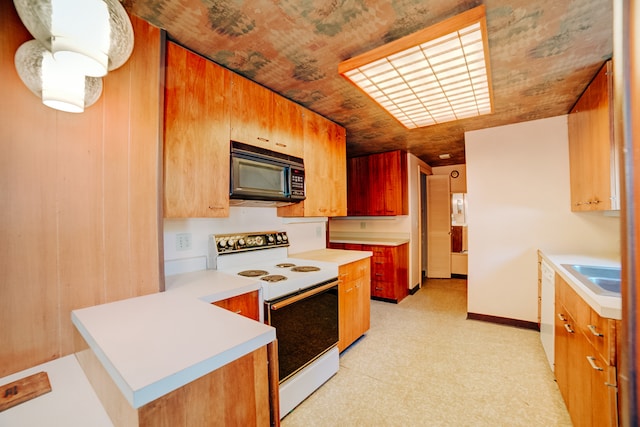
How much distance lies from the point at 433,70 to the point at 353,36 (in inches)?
22.6

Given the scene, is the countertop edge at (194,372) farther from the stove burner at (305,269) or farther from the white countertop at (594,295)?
the stove burner at (305,269)

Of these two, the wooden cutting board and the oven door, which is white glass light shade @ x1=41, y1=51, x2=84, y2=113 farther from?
the oven door

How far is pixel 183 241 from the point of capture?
1.94m

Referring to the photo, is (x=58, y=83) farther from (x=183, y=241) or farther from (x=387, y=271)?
(x=387, y=271)

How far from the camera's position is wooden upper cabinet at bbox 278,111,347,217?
2633mm

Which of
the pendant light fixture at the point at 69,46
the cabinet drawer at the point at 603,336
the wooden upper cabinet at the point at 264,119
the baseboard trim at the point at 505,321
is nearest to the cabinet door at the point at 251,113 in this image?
the wooden upper cabinet at the point at 264,119

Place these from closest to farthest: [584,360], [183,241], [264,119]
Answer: [584,360], [183,241], [264,119]

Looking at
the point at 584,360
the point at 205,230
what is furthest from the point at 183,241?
the point at 584,360

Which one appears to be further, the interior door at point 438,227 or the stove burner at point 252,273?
the interior door at point 438,227

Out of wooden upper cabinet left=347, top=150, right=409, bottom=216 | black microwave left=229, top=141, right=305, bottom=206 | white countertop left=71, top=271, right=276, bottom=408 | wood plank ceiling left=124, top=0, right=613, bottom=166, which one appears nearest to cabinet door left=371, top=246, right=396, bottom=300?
wooden upper cabinet left=347, top=150, right=409, bottom=216

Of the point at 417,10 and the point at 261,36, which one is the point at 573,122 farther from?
the point at 261,36

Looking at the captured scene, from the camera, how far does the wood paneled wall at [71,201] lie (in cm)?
107

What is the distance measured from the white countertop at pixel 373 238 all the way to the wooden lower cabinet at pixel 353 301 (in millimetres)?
1256

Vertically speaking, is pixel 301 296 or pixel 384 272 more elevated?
pixel 301 296
